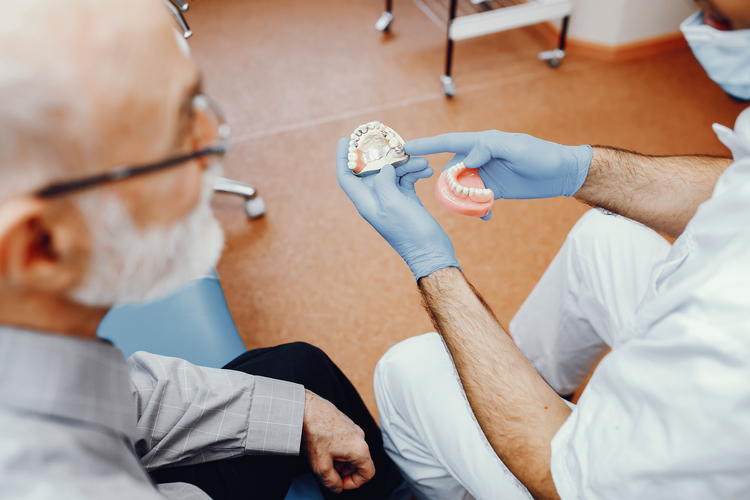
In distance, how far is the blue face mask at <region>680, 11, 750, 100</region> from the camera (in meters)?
1.26

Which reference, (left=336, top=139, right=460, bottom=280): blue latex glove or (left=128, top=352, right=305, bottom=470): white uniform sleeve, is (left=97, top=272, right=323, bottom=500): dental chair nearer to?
(left=128, top=352, right=305, bottom=470): white uniform sleeve

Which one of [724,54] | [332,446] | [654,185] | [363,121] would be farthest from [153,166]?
[363,121]

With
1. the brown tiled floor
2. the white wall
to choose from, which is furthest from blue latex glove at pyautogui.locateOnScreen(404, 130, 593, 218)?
the white wall

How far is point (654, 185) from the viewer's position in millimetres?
995

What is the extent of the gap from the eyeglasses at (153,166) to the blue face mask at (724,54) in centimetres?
131

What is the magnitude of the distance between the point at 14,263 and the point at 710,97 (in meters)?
2.54

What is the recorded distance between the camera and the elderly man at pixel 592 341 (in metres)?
0.58

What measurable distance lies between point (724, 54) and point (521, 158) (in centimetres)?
79

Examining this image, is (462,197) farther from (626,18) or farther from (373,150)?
(626,18)

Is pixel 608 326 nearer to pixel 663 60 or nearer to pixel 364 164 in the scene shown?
pixel 364 164

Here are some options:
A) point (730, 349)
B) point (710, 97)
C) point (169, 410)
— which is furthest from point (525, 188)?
point (710, 97)

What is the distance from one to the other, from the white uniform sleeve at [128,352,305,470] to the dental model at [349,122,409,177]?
1.50 feet

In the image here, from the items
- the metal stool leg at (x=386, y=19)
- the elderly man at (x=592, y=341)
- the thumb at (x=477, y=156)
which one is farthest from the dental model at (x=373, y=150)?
the metal stool leg at (x=386, y=19)

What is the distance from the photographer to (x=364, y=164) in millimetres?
1032
